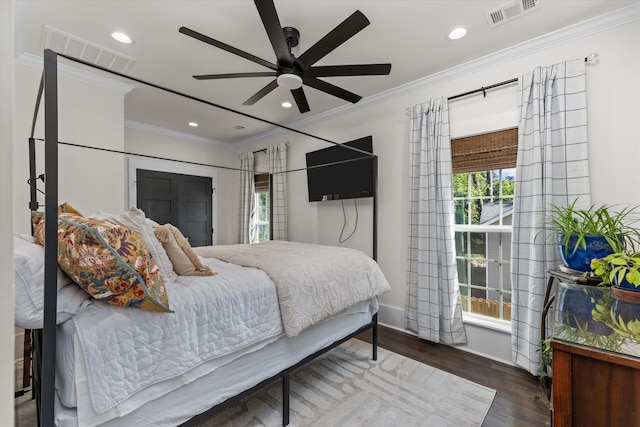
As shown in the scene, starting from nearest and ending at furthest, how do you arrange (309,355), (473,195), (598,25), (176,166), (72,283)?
(72,283) < (309,355) < (598,25) < (473,195) < (176,166)

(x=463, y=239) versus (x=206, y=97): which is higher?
(x=206, y=97)

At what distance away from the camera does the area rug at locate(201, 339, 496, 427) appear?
1.71m

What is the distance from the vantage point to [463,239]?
9.20ft

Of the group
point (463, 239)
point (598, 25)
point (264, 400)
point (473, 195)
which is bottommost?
point (264, 400)

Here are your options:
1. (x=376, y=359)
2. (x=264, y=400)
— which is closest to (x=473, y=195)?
(x=376, y=359)

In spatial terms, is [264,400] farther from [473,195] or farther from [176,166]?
[176,166]

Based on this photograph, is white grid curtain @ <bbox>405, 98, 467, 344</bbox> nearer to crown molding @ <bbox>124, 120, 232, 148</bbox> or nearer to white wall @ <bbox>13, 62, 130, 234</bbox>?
white wall @ <bbox>13, 62, 130, 234</bbox>

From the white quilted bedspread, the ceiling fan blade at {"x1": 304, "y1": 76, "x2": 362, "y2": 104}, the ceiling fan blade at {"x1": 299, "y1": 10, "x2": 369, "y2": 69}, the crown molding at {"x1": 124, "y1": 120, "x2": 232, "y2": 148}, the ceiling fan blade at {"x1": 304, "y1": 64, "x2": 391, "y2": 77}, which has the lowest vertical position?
the white quilted bedspread

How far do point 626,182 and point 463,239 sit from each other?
121 cm

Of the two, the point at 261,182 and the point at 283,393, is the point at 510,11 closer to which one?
the point at 283,393

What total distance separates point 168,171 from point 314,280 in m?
3.80

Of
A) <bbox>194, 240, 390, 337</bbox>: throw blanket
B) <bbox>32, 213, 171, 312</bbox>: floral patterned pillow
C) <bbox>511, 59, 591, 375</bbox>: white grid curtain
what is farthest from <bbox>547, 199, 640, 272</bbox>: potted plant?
<bbox>32, 213, 171, 312</bbox>: floral patterned pillow

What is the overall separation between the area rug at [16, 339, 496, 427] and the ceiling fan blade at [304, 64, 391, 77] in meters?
2.26

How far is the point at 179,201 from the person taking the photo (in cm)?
464
